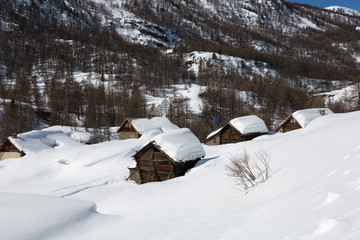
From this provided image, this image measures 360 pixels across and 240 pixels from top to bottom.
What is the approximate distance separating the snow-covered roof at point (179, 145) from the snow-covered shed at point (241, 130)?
14299 millimetres

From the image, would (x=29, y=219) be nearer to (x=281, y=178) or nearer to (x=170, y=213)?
(x=170, y=213)

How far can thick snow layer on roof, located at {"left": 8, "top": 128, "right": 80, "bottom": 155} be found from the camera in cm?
3309

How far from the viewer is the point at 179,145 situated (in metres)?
21.0

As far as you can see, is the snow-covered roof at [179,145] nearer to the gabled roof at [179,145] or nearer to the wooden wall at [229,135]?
the gabled roof at [179,145]

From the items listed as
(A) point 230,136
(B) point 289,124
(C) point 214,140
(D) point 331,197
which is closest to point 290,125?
(B) point 289,124

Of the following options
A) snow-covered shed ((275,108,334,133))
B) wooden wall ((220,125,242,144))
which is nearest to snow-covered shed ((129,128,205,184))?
wooden wall ((220,125,242,144))

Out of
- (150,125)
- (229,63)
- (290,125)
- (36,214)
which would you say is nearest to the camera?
(36,214)

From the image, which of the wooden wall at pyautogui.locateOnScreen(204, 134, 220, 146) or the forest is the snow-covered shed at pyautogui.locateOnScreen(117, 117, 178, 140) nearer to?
the wooden wall at pyautogui.locateOnScreen(204, 134, 220, 146)

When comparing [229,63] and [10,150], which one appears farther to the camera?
[229,63]

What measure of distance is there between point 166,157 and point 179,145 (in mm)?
1606

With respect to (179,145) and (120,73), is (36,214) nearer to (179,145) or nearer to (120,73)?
(179,145)

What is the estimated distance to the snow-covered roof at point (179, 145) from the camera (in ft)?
67.3

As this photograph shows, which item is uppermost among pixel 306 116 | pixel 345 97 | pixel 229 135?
pixel 345 97

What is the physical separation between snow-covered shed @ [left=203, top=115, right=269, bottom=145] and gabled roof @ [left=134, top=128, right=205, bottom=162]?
14.4 metres
